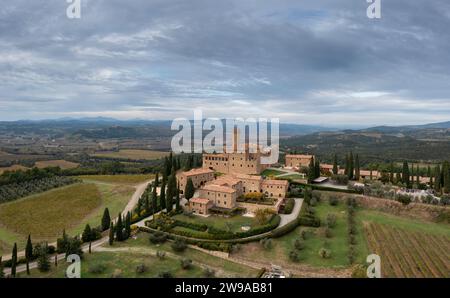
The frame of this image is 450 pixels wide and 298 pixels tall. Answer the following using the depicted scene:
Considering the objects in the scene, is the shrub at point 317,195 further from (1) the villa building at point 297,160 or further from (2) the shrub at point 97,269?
(2) the shrub at point 97,269

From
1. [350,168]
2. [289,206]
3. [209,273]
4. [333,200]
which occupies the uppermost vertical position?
[350,168]

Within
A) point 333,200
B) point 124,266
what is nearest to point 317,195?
point 333,200

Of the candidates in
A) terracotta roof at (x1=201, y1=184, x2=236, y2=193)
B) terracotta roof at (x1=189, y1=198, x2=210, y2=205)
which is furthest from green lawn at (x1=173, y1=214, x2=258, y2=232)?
terracotta roof at (x1=201, y1=184, x2=236, y2=193)

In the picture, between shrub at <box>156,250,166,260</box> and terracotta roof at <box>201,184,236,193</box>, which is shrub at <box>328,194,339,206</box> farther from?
shrub at <box>156,250,166,260</box>

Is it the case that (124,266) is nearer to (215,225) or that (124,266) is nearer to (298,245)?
(215,225)

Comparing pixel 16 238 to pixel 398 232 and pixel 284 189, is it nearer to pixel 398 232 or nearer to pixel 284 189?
pixel 284 189
